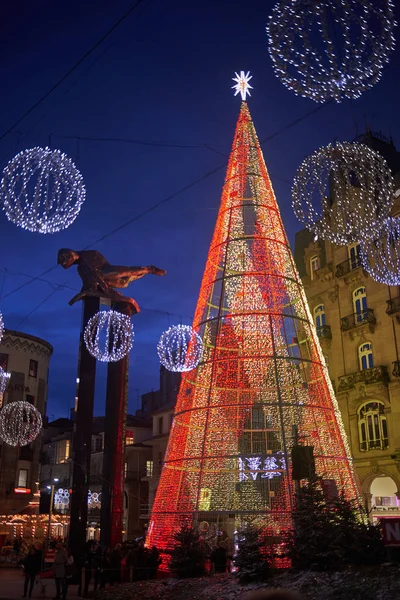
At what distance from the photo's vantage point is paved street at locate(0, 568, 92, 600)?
1742 centimetres

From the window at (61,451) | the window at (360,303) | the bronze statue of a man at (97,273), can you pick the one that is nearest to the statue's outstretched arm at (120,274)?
the bronze statue of a man at (97,273)

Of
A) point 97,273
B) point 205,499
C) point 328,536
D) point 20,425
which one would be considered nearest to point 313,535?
point 328,536

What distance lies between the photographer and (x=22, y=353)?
53.0 m

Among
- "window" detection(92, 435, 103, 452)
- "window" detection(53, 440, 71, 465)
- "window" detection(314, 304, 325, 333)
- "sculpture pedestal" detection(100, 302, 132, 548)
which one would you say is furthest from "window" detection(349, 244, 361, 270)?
"window" detection(53, 440, 71, 465)

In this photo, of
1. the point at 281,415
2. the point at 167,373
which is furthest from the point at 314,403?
the point at 167,373

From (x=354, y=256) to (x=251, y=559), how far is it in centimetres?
2261

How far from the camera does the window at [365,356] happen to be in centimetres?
3120

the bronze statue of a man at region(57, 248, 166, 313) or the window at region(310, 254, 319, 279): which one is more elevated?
the window at region(310, 254, 319, 279)

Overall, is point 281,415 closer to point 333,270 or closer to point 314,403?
point 314,403

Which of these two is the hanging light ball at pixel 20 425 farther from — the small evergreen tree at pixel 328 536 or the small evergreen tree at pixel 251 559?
the small evergreen tree at pixel 328 536

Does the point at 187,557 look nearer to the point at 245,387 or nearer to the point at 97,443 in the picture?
the point at 245,387

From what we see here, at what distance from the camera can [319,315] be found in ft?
115

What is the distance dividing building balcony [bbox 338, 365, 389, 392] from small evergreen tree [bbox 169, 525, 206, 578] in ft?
54.4

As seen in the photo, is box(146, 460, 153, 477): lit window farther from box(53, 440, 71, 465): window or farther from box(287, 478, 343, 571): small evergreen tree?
box(287, 478, 343, 571): small evergreen tree
